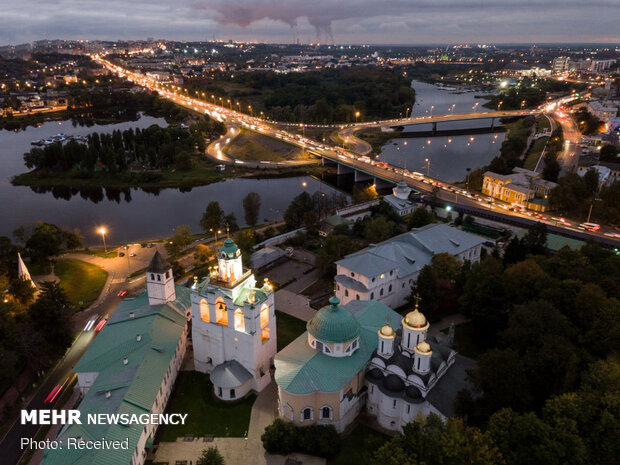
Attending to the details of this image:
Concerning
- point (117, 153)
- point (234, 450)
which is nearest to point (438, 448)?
point (234, 450)

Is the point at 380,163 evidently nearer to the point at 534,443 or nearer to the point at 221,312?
the point at 221,312

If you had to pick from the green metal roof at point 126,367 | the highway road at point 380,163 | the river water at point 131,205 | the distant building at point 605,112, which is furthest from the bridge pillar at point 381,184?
the distant building at point 605,112

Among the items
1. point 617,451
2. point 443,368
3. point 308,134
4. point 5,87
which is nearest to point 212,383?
point 443,368

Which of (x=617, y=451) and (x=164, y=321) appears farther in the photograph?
(x=164, y=321)

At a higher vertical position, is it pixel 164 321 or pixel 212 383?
pixel 164 321

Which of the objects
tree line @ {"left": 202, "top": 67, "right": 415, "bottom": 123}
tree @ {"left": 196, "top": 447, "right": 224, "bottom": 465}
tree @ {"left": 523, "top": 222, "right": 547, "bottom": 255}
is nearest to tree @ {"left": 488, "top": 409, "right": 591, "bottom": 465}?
tree @ {"left": 196, "top": 447, "right": 224, "bottom": 465}

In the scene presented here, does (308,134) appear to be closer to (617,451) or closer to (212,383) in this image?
(212,383)

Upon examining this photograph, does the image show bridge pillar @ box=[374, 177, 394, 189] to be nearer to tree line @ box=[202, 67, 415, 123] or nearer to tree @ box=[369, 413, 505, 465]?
tree line @ box=[202, 67, 415, 123]
